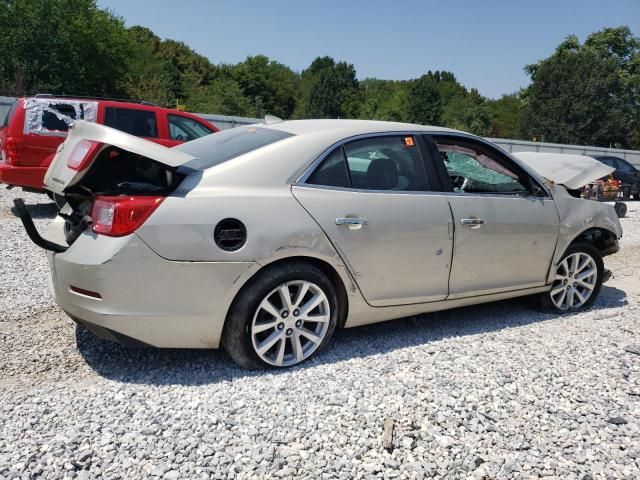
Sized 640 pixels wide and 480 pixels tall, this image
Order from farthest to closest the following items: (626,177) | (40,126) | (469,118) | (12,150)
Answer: (469,118)
(626,177)
(40,126)
(12,150)

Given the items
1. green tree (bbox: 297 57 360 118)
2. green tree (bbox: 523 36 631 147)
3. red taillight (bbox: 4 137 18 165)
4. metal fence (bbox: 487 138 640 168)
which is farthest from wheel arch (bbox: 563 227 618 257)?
green tree (bbox: 297 57 360 118)

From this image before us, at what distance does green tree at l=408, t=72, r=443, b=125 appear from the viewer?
65312 mm

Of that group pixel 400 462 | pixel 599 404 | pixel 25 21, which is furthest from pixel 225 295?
pixel 25 21

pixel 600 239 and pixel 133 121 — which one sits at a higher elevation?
pixel 133 121

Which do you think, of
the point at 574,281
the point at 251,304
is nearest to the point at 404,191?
the point at 251,304

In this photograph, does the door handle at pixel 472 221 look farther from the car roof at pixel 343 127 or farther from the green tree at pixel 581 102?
the green tree at pixel 581 102

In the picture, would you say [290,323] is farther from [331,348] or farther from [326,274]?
[331,348]

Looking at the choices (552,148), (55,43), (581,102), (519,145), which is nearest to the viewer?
(519,145)

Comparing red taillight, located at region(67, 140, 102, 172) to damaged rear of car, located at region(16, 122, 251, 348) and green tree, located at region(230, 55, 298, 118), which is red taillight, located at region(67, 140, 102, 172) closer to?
damaged rear of car, located at region(16, 122, 251, 348)

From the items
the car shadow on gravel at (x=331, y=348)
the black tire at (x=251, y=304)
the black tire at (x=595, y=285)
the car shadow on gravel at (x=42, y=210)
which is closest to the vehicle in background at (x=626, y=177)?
the black tire at (x=595, y=285)

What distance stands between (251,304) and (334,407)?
732 millimetres

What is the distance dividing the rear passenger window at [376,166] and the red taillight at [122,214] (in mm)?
1001

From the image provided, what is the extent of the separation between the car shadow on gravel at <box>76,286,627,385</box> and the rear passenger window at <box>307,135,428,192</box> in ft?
3.65

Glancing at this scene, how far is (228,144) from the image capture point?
3400 mm
